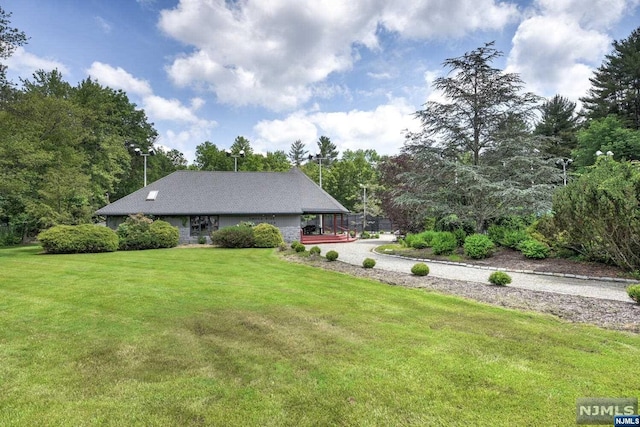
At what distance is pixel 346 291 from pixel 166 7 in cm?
1169

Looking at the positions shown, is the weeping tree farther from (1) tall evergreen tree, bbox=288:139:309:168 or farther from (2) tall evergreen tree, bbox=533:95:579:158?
(1) tall evergreen tree, bbox=288:139:309:168

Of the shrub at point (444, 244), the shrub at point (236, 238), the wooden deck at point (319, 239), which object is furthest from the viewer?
the wooden deck at point (319, 239)

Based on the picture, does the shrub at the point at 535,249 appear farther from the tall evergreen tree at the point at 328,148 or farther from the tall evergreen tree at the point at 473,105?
the tall evergreen tree at the point at 328,148

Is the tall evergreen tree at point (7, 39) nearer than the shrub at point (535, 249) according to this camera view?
No

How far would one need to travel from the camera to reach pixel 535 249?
42.2ft

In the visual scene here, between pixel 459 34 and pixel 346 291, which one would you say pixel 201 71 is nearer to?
pixel 459 34

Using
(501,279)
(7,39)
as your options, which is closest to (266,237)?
(501,279)

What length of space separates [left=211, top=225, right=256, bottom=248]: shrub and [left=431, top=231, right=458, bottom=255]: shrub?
1084 cm

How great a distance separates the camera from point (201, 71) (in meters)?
17.7

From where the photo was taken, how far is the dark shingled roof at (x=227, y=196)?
23.7 meters

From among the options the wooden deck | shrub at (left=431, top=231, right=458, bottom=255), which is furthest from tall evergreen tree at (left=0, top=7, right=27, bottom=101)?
shrub at (left=431, top=231, right=458, bottom=255)

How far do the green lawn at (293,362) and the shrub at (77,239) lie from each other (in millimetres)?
11499

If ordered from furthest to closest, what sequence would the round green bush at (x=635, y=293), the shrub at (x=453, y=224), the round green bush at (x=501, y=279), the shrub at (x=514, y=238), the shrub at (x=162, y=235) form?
the shrub at (x=162, y=235) → the shrub at (x=453, y=224) → the shrub at (x=514, y=238) → the round green bush at (x=501, y=279) → the round green bush at (x=635, y=293)

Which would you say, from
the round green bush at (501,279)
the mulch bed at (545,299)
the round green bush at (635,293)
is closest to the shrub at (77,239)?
the mulch bed at (545,299)
